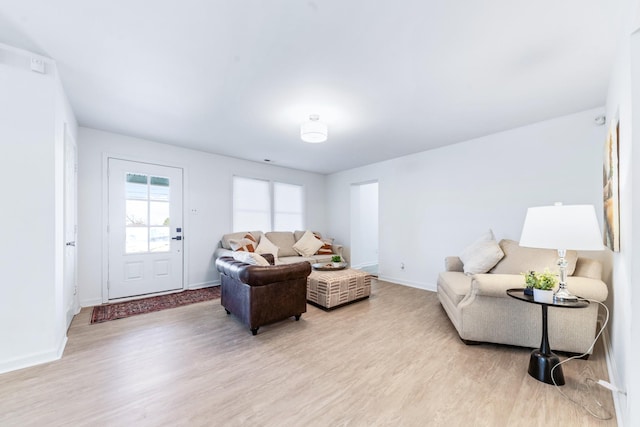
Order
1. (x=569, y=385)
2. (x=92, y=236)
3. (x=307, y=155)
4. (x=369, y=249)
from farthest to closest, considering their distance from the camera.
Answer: (x=369, y=249)
(x=307, y=155)
(x=92, y=236)
(x=569, y=385)

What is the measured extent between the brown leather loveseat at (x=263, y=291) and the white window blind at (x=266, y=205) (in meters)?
2.37

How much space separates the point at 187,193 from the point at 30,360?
296 cm

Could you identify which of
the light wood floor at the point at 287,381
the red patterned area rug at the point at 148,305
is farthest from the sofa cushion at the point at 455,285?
the red patterned area rug at the point at 148,305

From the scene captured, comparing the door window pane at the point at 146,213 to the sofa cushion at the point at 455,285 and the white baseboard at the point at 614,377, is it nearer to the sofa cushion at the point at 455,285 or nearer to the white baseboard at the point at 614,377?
the sofa cushion at the point at 455,285

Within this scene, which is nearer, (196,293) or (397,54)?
(397,54)

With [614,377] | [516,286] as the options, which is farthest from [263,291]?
[614,377]

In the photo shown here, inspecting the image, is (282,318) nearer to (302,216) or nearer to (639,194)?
(639,194)

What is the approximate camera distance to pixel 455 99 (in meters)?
2.79

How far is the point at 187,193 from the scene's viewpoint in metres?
4.63

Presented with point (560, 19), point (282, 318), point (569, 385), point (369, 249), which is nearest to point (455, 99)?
point (560, 19)

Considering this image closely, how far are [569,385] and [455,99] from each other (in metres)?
2.69

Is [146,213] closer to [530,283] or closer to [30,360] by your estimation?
[30,360]

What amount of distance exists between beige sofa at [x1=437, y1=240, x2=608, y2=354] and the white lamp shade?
65cm

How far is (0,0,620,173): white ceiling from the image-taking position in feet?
5.41
